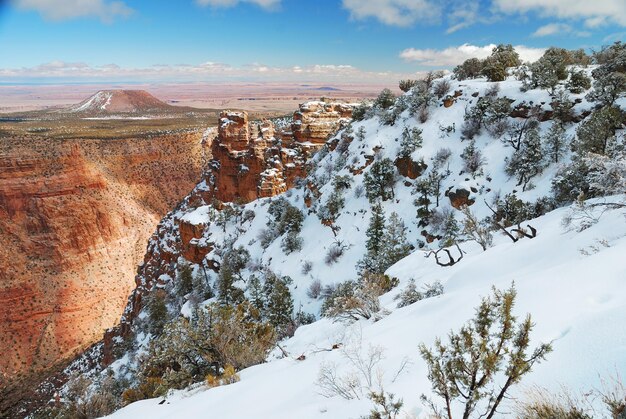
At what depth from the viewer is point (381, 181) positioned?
743 inches

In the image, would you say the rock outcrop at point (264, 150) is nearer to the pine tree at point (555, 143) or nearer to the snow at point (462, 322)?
the pine tree at point (555, 143)

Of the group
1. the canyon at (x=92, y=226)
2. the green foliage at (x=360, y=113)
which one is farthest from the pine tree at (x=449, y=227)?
the canyon at (x=92, y=226)

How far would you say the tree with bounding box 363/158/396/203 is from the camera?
1877 centimetres

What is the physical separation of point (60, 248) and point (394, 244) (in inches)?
1679

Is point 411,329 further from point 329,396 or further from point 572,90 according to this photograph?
point 572,90

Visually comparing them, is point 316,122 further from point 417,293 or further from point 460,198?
point 417,293

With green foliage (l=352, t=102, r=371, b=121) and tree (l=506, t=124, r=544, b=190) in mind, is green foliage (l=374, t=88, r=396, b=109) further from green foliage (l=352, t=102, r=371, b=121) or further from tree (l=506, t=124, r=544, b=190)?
tree (l=506, t=124, r=544, b=190)

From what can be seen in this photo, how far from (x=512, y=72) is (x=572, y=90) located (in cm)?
539

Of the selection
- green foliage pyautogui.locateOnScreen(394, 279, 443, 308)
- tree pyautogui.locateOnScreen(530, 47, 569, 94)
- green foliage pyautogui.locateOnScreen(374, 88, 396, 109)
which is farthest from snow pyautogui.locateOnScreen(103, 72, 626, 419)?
green foliage pyautogui.locateOnScreen(374, 88, 396, 109)

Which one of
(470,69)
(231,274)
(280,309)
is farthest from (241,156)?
(280,309)

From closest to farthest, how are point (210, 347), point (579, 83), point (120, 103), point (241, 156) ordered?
1. point (210, 347)
2. point (579, 83)
3. point (241, 156)
4. point (120, 103)

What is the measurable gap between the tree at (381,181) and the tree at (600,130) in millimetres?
8077

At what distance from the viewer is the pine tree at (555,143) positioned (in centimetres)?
1445

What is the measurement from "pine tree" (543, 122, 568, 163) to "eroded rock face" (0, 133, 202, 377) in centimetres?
4168
